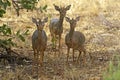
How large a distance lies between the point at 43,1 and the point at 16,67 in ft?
23.7

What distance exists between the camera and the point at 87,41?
12.7m

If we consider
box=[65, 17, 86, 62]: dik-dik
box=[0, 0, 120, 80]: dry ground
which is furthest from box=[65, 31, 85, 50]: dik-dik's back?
box=[0, 0, 120, 80]: dry ground

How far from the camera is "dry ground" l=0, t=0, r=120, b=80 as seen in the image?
9.17 meters

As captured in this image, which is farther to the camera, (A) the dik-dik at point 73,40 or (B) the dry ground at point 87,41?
(A) the dik-dik at point 73,40

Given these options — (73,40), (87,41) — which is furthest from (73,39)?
(87,41)

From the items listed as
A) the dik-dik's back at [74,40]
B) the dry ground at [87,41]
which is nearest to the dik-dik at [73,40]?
the dik-dik's back at [74,40]

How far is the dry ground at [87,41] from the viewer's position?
9172 mm

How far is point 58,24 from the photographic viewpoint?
10805 millimetres

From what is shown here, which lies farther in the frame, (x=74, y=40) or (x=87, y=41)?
(x=87, y=41)

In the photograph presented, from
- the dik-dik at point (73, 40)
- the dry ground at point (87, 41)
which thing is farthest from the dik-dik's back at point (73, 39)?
the dry ground at point (87, 41)

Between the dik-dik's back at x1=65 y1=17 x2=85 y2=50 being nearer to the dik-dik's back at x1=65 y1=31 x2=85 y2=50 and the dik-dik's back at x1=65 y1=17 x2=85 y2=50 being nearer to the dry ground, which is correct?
the dik-dik's back at x1=65 y1=31 x2=85 y2=50

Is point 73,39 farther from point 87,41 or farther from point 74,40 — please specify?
point 87,41

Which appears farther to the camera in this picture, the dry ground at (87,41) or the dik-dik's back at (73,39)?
the dik-dik's back at (73,39)

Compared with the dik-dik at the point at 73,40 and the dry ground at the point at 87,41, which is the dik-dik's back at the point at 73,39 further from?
the dry ground at the point at 87,41
